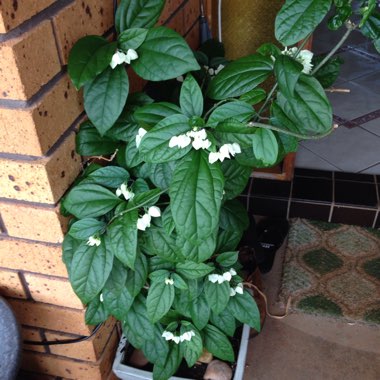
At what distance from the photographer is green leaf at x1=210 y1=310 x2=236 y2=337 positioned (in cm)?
109

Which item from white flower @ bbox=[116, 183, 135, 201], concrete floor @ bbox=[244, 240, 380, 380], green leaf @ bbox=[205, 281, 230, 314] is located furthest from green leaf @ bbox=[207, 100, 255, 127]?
concrete floor @ bbox=[244, 240, 380, 380]

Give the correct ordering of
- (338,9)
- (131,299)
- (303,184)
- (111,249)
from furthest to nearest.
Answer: (303,184) → (131,299) → (111,249) → (338,9)

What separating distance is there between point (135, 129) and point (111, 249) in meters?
0.22

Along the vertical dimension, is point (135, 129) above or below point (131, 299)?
above

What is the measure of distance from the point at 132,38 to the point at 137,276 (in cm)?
46

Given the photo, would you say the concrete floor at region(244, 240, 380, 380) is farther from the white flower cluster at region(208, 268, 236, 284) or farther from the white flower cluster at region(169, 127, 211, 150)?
the white flower cluster at region(169, 127, 211, 150)

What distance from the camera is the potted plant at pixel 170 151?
0.68 m

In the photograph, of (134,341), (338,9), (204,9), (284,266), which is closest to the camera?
(338,9)

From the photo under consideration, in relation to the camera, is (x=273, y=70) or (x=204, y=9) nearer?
(x=273, y=70)

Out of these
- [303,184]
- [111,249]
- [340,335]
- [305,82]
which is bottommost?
[340,335]

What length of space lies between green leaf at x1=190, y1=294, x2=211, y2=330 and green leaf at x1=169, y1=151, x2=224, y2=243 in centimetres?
39

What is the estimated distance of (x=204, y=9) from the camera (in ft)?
4.58

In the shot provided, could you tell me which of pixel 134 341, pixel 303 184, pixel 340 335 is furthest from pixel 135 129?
pixel 303 184

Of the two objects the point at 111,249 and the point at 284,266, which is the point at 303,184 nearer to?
the point at 284,266
